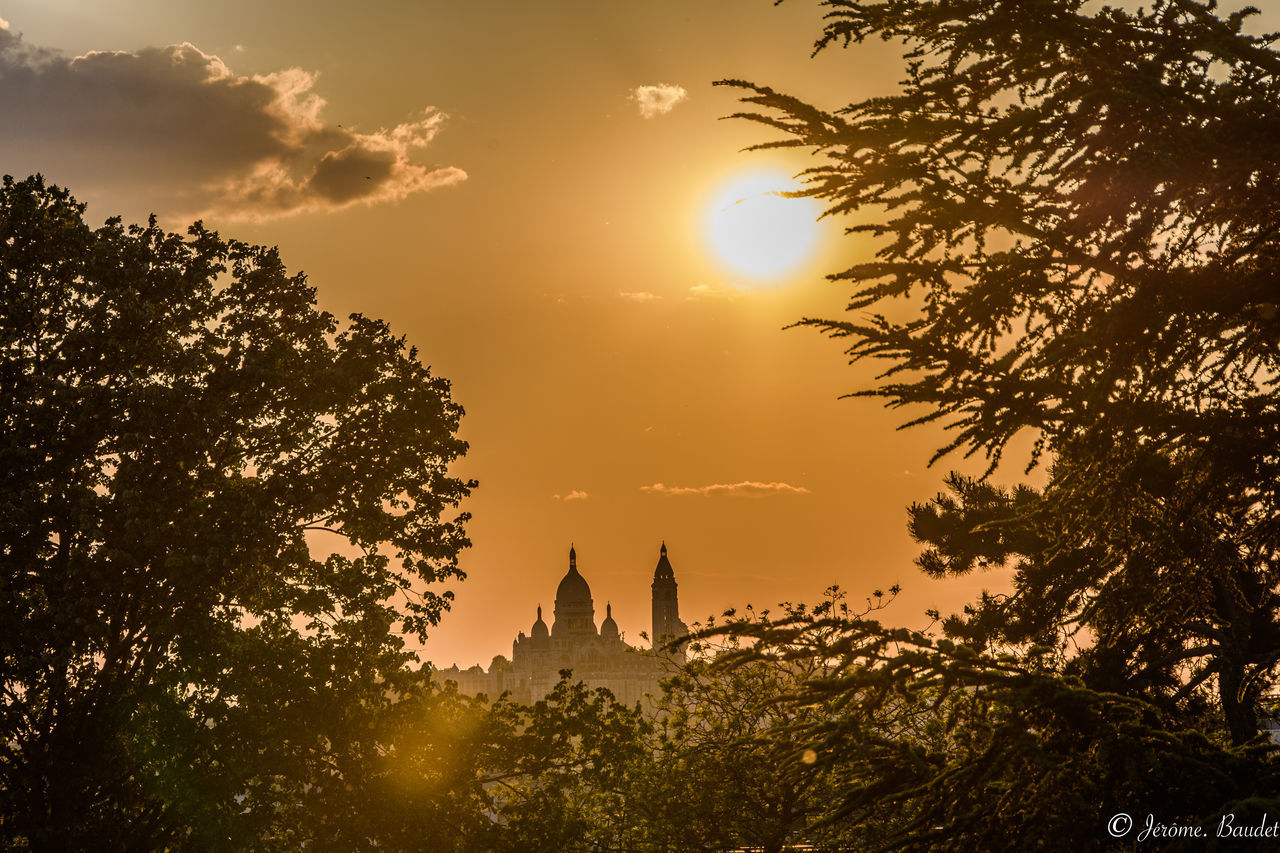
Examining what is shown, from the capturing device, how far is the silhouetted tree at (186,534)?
16.6m

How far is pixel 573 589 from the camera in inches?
5763

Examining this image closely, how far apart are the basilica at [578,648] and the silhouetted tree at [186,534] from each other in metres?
111

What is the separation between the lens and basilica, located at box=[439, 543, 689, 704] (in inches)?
5108

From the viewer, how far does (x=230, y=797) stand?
18.6m

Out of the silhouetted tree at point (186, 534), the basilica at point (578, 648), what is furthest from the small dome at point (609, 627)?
the silhouetted tree at point (186, 534)

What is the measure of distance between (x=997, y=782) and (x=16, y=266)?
17.1 metres

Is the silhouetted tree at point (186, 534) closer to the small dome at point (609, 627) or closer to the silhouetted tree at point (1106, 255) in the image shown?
the silhouetted tree at point (1106, 255)

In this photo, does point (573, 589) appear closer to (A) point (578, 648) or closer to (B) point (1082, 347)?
(A) point (578, 648)

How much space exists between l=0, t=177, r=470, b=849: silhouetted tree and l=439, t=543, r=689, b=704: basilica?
11078 cm

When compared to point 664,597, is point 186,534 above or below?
below

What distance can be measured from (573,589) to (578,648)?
442 inches

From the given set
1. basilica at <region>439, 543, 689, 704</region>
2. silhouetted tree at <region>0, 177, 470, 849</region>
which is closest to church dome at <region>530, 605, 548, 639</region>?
basilica at <region>439, 543, 689, 704</region>

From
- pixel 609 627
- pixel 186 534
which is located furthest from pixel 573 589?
pixel 186 534

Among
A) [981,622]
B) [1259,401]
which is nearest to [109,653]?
[981,622]
